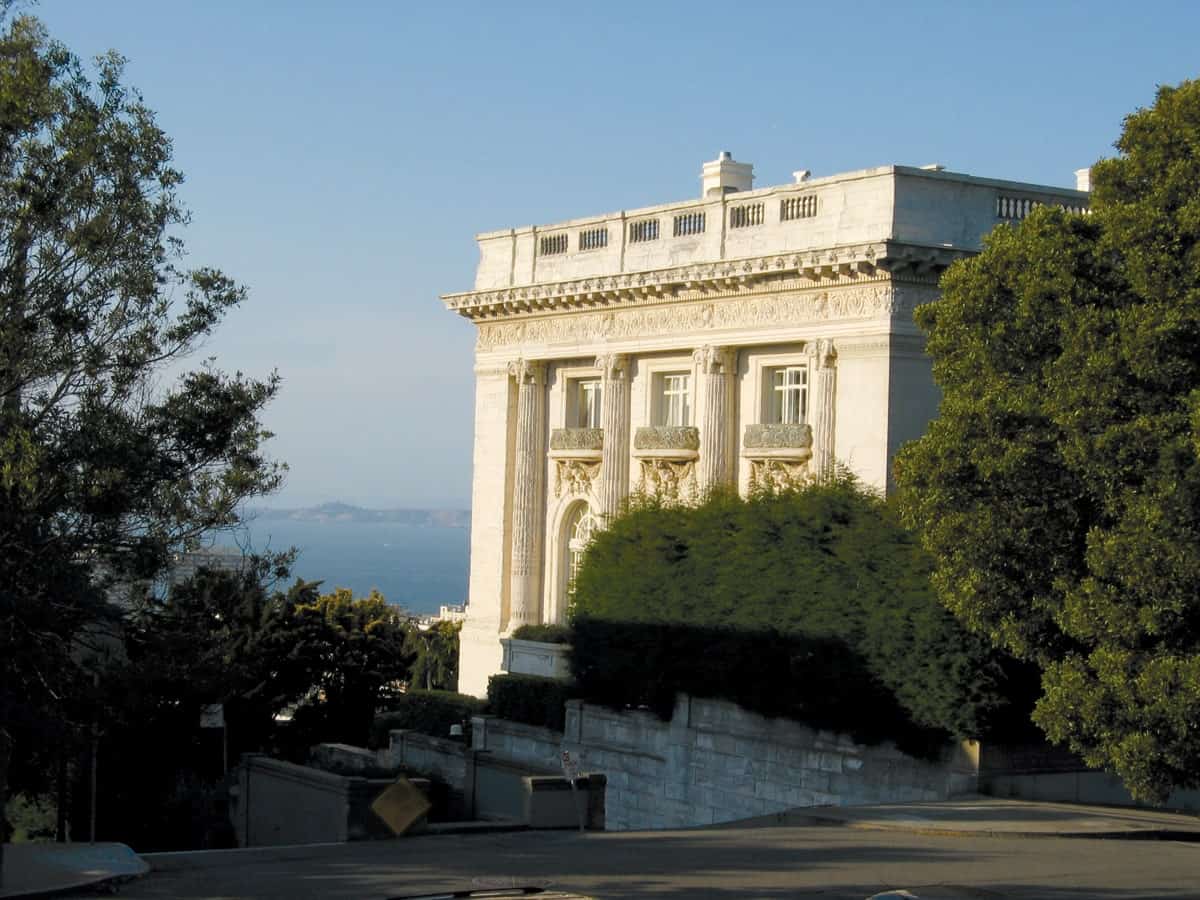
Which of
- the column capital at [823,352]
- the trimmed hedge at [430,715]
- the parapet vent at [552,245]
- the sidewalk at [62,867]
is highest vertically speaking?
the parapet vent at [552,245]

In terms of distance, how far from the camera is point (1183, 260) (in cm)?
2139

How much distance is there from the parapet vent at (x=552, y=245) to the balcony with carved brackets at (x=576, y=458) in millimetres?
4525

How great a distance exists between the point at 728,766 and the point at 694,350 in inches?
535

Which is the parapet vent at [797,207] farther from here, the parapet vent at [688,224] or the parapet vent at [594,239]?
the parapet vent at [594,239]

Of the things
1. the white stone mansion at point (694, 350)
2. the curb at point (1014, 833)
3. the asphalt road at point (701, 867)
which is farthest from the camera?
the white stone mansion at point (694, 350)

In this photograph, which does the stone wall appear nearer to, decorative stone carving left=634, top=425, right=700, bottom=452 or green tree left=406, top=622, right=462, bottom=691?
decorative stone carving left=634, top=425, right=700, bottom=452

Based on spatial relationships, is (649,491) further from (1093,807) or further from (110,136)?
(110,136)

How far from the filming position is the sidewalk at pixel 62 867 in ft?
50.7

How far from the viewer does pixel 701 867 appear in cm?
1817

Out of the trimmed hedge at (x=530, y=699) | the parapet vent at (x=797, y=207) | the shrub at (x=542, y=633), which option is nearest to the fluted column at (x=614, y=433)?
the shrub at (x=542, y=633)

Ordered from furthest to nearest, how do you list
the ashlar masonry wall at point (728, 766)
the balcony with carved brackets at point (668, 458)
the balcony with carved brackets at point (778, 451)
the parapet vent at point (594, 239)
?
1. the parapet vent at point (594, 239)
2. the balcony with carved brackets at point (668, 458)
3. the balcony with carved brackets at point (778, 451)
4. the ashlar masonry wall at point (728, 766)

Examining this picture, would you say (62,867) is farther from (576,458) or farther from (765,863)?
(576,458)

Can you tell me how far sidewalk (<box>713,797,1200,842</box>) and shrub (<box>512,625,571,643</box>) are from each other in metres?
17.6

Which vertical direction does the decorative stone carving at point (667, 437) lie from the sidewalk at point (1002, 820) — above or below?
above
